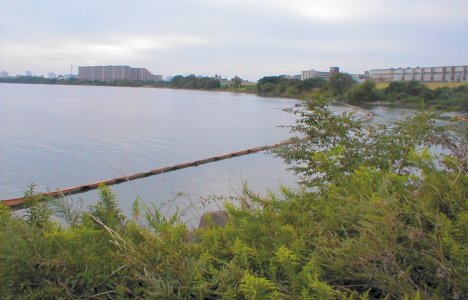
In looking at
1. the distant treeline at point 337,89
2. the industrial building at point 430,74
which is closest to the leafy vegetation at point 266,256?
the distant treeline at point 337,89

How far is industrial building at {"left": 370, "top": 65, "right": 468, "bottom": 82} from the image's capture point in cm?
6271

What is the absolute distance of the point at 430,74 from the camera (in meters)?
71.0

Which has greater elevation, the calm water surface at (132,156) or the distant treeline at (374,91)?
the distant treeline at (374,91)

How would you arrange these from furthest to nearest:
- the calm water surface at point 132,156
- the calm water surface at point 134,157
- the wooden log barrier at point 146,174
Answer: the calm water surface at point 132,156 < the calm water surface at point 134,157 < the wooden log barrier at point 146,174

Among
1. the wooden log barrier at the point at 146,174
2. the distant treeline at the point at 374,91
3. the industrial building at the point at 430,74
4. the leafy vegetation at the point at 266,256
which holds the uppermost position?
the industrial building at the point at 430,74

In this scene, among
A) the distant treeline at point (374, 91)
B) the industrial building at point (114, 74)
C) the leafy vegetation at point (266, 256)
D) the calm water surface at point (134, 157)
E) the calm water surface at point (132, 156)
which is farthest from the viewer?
the industrial building at point (114, 74)

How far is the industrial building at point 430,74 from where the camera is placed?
62.7 metres

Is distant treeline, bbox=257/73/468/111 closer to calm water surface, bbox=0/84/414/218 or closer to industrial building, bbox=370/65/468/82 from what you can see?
industrial building, bbox=370/65/468/82

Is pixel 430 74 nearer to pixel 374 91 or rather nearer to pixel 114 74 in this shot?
pixel 374 91

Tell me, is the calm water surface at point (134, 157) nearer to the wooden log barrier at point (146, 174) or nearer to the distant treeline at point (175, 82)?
the wooden log barrier at point (146, 174)

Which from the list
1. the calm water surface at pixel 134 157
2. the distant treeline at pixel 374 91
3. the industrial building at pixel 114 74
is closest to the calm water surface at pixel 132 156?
the calm water surface at pixel 134 157

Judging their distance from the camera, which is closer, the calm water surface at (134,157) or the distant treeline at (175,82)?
the calm water surface at (134,157)

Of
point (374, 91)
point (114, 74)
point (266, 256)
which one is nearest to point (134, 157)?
point (266, 256)

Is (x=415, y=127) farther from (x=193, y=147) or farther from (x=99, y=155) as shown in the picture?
(x=193, y=147)
